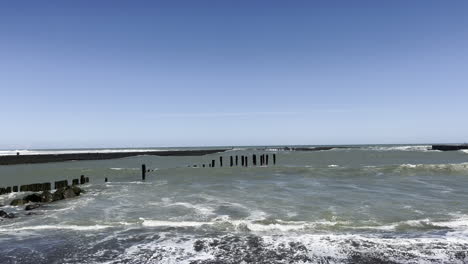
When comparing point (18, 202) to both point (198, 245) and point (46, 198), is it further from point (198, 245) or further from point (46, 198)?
point (198, 245)

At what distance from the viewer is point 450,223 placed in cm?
1451

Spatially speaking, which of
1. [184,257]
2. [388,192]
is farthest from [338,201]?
[184,257]

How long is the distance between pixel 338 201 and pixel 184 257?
12762 millimetres

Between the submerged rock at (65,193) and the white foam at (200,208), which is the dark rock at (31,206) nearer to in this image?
the submerged rock at (65,193)

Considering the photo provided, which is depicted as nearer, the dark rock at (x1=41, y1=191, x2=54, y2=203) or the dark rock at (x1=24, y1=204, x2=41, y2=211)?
the dark rock at (x1=24, y1=204, x2=41, y2=211)

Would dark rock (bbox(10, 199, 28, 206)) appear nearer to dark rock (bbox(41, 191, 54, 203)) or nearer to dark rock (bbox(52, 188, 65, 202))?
dark rock (bbox(41, 191, 54, 203))

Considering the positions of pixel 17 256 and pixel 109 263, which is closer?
pixel 109 263

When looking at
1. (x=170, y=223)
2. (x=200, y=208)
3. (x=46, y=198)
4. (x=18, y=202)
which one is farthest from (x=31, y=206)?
(x=170, y=223)

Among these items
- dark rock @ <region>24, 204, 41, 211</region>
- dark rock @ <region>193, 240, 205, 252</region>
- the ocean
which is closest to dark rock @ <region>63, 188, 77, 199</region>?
the ocean

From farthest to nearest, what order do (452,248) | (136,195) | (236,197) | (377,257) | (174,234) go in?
(136,195) < (236,197) < (174,234) < (452,248) < (377,257)

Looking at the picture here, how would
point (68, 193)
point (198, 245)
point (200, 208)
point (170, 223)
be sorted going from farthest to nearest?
point (68, 193) → point (200, 208) → point (170, 223) → point (198, 245)

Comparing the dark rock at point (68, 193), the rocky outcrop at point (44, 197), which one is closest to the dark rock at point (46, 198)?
the rocky outcrop at point (44, 197)

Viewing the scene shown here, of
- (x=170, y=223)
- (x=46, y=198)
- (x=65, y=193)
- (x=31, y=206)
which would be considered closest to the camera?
(x=170, y=223)

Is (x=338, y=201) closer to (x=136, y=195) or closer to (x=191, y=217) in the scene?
(x=191, y=217)
